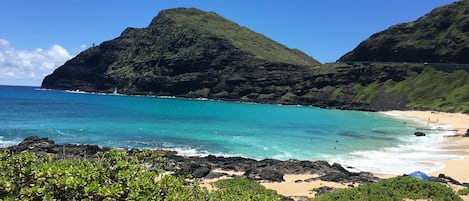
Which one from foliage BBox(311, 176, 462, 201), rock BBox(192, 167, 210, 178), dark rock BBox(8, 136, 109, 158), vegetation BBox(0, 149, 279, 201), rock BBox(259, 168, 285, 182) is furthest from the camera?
dark rock BBox(8, 136, 109, 158)

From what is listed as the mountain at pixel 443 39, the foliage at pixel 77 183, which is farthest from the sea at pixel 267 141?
the mountain at pixel 443 39

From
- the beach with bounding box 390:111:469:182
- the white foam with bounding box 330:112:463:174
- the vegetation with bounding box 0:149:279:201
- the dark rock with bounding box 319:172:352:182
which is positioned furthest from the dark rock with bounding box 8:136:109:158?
the beach with bounding box 390:111:469:182

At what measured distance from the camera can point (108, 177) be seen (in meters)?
8.94

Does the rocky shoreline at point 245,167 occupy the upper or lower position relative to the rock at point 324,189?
lower

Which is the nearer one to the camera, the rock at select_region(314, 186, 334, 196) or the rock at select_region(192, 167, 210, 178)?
the rock at select_region(314, 186, 334, 196)

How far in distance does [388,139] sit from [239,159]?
30.6 metres

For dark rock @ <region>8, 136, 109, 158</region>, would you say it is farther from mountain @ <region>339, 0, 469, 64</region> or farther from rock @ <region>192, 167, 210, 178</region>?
mountain @ <region>339, 0, 469, 64</region>

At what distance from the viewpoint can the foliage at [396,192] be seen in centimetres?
2002

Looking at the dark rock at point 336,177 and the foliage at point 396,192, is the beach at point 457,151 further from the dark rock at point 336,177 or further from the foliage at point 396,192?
the foliage at point 396,192

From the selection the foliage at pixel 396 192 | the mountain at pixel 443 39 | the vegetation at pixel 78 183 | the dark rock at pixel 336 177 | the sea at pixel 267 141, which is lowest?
the sea at pixel 267 141

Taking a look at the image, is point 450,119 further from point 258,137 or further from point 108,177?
point 108,177

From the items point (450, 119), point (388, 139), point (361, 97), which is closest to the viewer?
point (388, 139)

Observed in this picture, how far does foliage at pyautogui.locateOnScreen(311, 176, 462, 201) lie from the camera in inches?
788

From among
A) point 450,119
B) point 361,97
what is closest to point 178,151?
point 450,119
